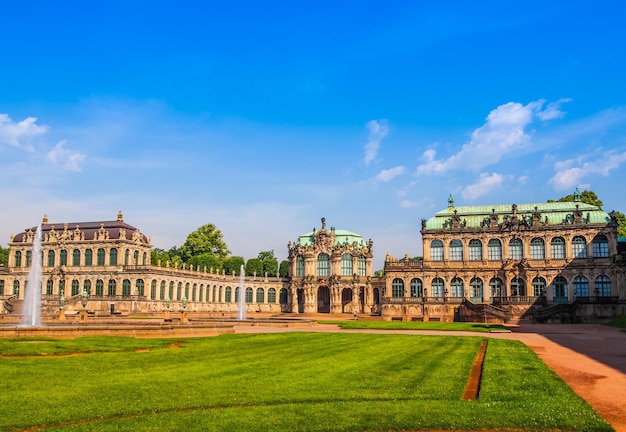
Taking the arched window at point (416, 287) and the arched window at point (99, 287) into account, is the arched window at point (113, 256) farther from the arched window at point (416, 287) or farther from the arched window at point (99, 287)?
the arched window at point (416, 287)

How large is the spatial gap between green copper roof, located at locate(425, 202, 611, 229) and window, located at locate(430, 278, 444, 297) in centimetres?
883

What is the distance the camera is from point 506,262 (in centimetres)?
8994

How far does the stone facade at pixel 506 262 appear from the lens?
86812 mm

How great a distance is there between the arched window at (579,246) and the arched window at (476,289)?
14.5 metres

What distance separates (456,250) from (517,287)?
35.7 feet

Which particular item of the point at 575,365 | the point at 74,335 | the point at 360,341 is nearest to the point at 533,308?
the point at 360,341

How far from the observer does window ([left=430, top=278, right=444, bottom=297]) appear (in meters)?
93.4

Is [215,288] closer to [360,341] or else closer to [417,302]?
[417,302]

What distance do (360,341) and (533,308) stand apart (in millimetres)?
52431

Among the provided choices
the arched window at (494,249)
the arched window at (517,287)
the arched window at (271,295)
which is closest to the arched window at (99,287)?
the arched window at (271,295)

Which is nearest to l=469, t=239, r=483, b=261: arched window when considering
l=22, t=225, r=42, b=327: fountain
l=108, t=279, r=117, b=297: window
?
l=108, t=279, r=117, b=297: window

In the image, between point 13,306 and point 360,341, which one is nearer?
point 360,341

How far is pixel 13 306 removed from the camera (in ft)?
323

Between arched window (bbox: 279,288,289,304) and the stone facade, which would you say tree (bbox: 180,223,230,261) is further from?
the stone facade
